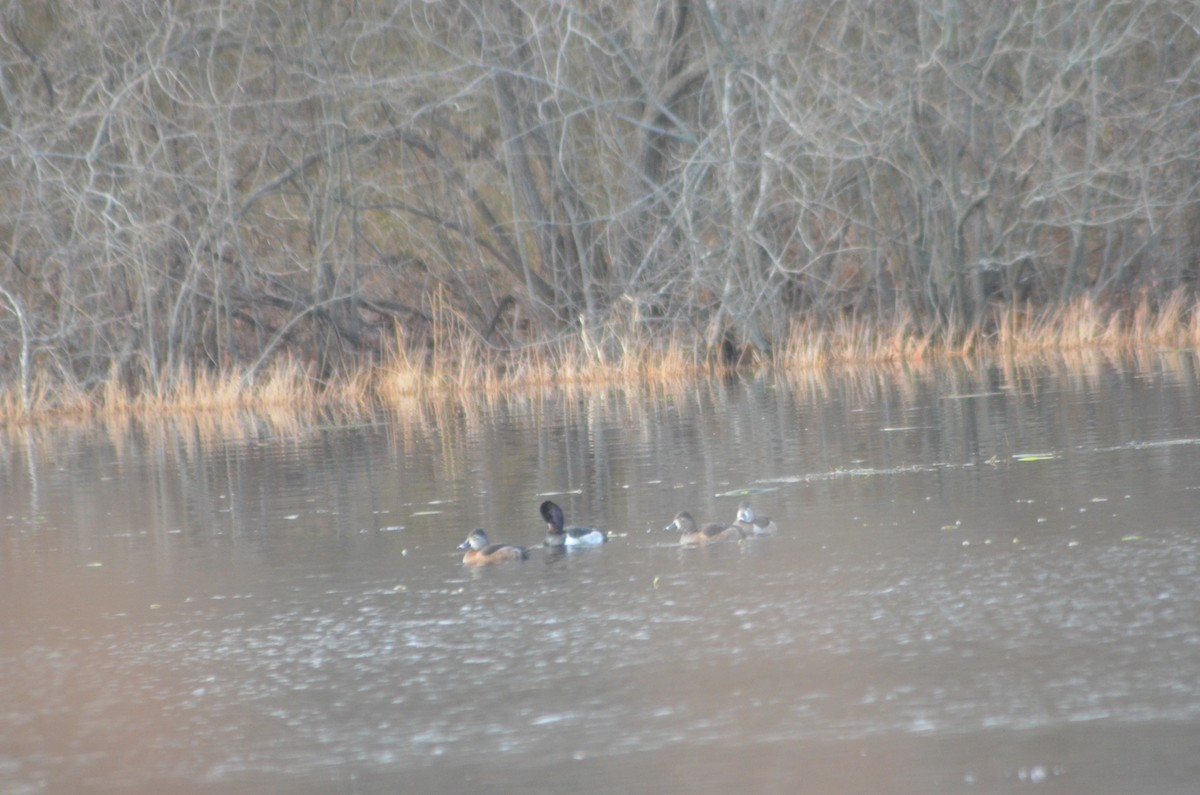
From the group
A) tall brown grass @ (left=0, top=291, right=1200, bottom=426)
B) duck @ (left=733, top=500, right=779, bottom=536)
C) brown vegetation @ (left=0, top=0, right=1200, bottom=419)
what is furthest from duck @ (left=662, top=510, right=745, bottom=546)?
tall brown grass @ (left=0, top=291, right=1200, bottom=426)

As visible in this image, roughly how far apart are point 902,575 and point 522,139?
2015 cm

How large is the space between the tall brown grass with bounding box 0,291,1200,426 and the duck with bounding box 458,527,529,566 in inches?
569

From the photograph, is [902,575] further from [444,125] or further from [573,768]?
[444,125]

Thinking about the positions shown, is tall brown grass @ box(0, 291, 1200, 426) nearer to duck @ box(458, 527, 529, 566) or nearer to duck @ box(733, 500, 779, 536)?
duck @ box(733, 500, 779, 536)

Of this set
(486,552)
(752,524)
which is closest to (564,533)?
(486,552)

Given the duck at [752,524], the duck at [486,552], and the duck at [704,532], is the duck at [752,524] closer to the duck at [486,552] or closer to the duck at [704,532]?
the duck at [704,532]

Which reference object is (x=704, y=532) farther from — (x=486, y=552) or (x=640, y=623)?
(x=640, y=623)

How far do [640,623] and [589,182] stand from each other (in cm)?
2160

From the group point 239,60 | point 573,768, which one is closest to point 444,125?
point 239,60

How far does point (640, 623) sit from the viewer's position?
7.36 metres

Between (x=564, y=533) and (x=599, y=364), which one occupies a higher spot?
(x=599, y=364)

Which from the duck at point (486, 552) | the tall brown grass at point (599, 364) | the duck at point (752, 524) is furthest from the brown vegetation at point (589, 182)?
the duck at point (486, 552)

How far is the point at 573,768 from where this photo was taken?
17.5 feet

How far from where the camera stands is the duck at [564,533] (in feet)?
31.0
